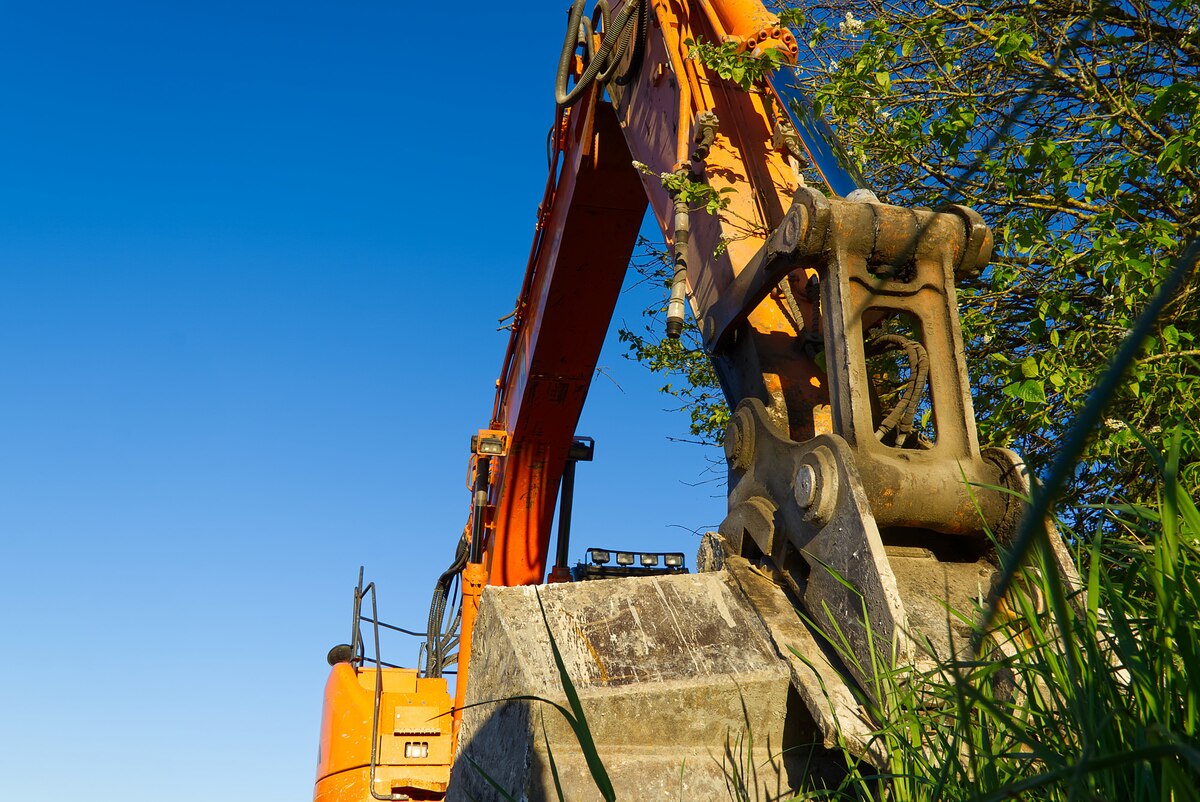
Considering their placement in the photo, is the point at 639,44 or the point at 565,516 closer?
the point at 639,44

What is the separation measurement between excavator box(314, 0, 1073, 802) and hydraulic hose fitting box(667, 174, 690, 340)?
10 mm

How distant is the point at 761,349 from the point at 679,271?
48 cm

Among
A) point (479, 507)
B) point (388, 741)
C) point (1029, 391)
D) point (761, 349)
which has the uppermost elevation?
point (479, 507)

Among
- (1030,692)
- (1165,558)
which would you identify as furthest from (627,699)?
(1165,558)

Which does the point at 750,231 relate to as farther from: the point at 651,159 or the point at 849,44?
the point at 849,44

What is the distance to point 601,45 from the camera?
19.0ft

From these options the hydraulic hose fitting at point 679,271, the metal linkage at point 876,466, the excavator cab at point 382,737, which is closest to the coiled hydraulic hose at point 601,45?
the hydraulic hose fitting at point 679,271

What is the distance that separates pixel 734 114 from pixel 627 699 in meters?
2.95

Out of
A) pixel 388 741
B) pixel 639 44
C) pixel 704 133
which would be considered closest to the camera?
pixel 704 133

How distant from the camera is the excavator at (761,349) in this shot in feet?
Result: 9.10

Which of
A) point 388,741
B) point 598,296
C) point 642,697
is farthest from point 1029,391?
point 388,741

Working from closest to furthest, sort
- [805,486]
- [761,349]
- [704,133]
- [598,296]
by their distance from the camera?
[805,486]
[761,349]
[704,133]
[598,296]

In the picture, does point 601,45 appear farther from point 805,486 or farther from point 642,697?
point 642,697

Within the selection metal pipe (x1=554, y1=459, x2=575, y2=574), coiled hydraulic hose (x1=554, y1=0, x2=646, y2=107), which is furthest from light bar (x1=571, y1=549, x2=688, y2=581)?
coiled hydraulic hose (x1=554, y1=0, x2=646, y2=107)
